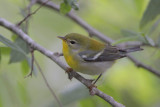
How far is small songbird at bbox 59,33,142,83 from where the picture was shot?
342 centimetres

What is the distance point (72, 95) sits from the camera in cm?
339

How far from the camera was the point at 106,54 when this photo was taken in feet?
12.2

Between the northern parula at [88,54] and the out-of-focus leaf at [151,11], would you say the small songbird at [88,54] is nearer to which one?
the northern parula at [88,54]

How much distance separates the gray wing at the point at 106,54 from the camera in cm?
356

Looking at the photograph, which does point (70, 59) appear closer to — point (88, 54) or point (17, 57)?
point (88, 54)

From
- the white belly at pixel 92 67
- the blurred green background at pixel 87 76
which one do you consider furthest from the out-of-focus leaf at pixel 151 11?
the white belly at pixel 92 67

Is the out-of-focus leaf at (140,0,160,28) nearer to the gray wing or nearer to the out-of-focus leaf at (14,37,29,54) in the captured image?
the gray wing

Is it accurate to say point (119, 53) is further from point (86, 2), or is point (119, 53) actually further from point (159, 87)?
point (86, 2)

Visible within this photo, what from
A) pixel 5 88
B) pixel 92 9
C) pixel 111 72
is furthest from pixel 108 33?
pixel 5 88

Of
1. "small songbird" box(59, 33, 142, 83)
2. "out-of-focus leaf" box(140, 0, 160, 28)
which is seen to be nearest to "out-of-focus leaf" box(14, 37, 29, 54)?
"small songbird" box(59, 33, 142, 83)

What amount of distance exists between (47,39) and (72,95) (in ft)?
8.17

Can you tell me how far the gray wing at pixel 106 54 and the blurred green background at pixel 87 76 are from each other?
230 millimetres

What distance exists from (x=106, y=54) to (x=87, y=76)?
2.05 ft

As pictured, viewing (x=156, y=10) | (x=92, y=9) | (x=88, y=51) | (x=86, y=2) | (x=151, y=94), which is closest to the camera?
(x=156, y=10)
